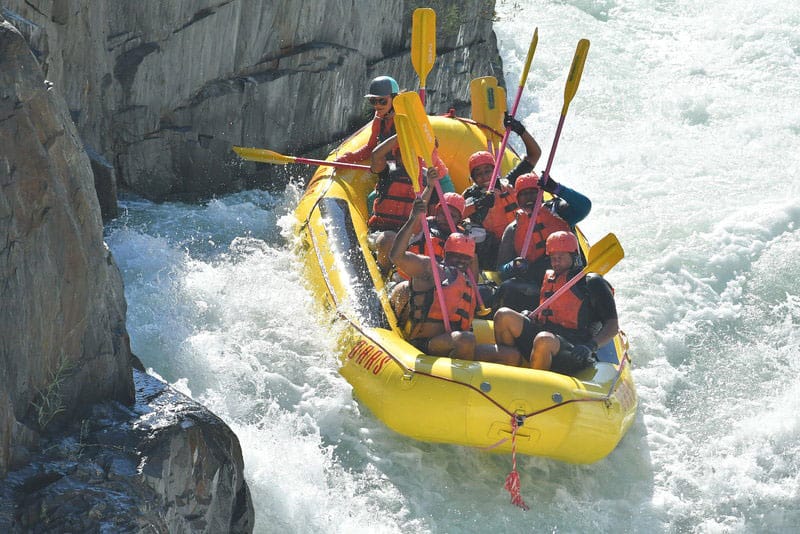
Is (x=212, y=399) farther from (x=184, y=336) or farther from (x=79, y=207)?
(x=79, y=207)

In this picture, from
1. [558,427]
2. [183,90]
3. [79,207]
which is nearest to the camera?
[79,207]

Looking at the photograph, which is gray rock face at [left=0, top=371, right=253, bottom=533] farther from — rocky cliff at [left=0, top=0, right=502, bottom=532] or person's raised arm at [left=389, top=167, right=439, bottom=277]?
person's raised arm at [left=389, top=167, right=439, bottom=277]

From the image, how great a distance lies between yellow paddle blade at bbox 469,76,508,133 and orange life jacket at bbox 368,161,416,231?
1358 millimetres

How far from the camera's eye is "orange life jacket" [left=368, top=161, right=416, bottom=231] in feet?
20.9

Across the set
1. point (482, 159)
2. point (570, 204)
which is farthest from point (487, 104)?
point (570, 204)

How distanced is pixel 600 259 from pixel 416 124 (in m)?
1.24

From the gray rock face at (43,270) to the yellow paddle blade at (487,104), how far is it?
14.4ft

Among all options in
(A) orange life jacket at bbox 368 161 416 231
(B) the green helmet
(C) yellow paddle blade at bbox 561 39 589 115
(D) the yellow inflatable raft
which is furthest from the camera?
(B) the green helmet

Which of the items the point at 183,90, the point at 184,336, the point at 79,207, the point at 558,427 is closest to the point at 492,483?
the point at 558,427

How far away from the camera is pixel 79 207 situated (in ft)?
11.3

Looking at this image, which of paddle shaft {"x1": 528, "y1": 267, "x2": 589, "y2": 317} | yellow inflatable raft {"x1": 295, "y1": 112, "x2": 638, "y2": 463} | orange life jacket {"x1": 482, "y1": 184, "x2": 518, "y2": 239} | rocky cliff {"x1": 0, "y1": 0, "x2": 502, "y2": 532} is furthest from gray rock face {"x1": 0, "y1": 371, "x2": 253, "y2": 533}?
orange life jacket {"x1": 482, "y1": 184, "x2": 518, "y2": 239}

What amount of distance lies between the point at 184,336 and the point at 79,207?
229 centimetres

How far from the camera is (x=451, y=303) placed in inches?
208

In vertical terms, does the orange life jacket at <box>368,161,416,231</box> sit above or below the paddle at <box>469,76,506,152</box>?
below
